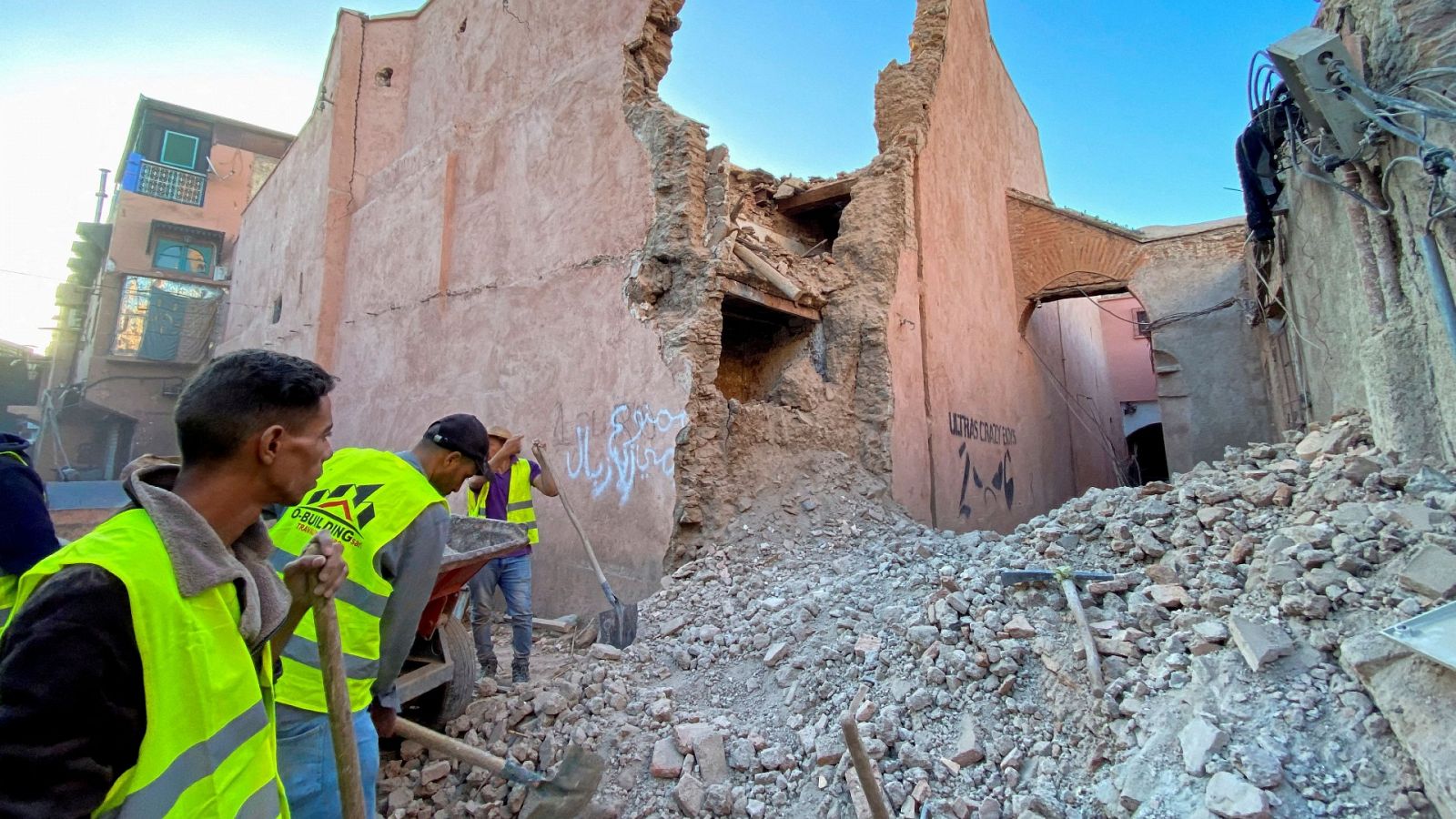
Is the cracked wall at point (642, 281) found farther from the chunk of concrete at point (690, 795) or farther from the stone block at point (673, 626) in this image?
the chunk of concrete at point (690, 795)

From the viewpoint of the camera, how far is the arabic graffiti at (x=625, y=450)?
19.2 feet

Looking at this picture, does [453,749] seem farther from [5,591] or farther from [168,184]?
[168,184]

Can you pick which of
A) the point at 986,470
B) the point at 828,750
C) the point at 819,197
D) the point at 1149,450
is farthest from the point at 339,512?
the point at 1149,450

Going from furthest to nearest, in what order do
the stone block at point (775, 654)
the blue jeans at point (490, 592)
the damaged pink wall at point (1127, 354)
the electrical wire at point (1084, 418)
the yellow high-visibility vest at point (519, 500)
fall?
the damaged pink wall at point (1127, 354), the electrical wire at point (1084, 418), the yellow high-visibility vest at point (519, 500), the blue jeans at point (490, 592), the stone block at point (775, 654)

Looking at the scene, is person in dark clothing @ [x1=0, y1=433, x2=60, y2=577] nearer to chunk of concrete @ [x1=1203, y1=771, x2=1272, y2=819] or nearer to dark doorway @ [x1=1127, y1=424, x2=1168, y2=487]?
chunk of concrete @ [x1=1203, y1=771, x2=1272, y2=819]

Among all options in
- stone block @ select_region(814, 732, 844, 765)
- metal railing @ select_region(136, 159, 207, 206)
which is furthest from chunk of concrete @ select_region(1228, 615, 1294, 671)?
metal railing @ select_region(136, 159, 207, 206)

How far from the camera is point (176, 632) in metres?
1.02

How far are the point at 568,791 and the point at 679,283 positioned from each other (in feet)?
14.3

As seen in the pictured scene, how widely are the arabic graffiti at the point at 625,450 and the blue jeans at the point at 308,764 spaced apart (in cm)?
394

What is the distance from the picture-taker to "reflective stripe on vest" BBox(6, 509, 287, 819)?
Result: 3.21 feet

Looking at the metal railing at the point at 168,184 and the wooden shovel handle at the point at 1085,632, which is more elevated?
the metal railing at the point at 168,184

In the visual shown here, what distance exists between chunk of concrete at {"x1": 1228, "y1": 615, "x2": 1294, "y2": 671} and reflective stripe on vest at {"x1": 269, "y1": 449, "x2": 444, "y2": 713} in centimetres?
302

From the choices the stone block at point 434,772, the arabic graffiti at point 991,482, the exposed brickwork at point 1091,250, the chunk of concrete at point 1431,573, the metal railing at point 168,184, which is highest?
the metal railing at point 168,184

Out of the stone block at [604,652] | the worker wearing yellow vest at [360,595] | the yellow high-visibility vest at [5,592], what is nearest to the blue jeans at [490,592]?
the stone block at [604,652]
